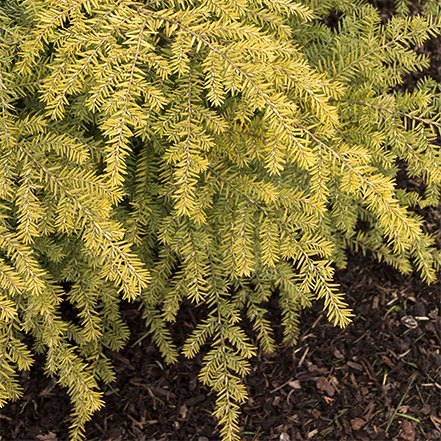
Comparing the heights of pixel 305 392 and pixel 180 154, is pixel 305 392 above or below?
below

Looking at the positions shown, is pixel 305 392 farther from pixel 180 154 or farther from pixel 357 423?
pixel 180 154

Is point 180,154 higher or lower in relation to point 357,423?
higher

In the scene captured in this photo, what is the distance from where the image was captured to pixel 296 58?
6.20 feet

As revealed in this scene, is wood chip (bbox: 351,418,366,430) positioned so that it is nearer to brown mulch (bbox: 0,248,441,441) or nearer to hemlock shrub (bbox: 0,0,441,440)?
brown mulch (bbox: 0,248,441,441)

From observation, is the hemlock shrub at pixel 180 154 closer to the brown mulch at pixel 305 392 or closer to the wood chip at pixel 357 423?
the brown mulch at pixel 305 392

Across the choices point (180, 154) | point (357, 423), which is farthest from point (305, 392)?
point (180, 154)

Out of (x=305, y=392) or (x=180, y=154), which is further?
(x=305, y=392)

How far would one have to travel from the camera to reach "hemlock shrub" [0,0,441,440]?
61.4 inches

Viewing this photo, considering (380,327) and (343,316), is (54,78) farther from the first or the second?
(380,327)

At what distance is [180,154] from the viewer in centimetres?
164

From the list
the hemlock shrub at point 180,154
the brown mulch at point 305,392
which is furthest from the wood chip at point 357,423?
the hemlock shrub at point 180,154

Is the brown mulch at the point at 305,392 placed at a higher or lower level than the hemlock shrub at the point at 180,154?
lower

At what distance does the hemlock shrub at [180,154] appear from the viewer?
1.56m

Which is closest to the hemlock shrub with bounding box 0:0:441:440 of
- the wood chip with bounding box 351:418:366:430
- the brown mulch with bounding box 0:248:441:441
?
the brown mulch with bounding box 0:248:441:441
